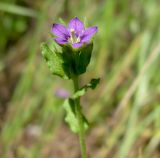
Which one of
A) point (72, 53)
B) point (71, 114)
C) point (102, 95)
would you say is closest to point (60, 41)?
point (72, 53)

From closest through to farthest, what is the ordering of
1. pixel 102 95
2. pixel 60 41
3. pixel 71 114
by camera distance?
pixel 60 41 < pixel 71 114 < pixel 102 95

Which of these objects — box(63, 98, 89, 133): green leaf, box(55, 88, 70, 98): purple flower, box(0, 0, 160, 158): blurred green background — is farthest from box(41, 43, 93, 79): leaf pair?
box(55, 88, 70, 98): purple flower

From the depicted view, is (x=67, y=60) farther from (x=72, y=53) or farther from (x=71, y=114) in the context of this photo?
(x=71, y=114)

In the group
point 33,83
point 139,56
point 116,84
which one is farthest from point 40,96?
point 139,56

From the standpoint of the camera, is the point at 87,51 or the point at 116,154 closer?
the point at 87,51

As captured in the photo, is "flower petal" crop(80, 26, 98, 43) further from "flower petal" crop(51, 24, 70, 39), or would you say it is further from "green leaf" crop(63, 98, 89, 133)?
"green leaf" crop(63, 98, 89, 133)

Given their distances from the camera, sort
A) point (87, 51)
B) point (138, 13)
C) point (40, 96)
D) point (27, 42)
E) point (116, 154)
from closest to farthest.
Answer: point (87, 51) → point (116, 154) → point (40, 96) → point (138, 13) → point (27, 42)

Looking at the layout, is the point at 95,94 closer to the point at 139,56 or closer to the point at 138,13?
the point at 139,56
